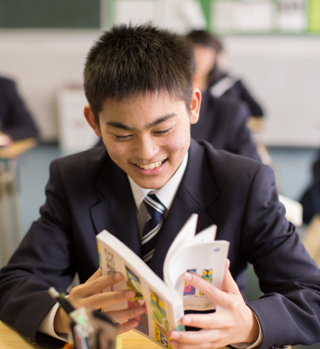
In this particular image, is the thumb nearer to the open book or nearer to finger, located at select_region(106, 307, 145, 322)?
the open book

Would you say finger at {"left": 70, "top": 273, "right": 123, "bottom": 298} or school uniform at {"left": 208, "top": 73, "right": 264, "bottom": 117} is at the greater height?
finger at {"left": 70, "top": 273, "right": 123, "bottom": 298}

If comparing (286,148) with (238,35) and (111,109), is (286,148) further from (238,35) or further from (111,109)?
(111,109)

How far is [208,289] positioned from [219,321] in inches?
2.5

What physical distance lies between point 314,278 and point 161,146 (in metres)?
0.47

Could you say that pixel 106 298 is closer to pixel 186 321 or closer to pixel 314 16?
pixel 186 321

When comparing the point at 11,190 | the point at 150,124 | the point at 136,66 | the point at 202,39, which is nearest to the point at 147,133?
the point at 150,124

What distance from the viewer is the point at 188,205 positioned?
1054 millimetres

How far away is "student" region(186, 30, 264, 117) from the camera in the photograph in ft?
10.5

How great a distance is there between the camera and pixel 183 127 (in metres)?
0.95

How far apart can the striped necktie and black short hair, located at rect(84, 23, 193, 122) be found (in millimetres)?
259

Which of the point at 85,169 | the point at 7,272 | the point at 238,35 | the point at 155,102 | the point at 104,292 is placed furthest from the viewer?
the point at 238,35

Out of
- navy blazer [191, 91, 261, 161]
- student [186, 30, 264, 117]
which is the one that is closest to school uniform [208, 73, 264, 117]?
student [186, 30, 264, 117]

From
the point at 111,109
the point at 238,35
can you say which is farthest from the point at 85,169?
the point at 238,35

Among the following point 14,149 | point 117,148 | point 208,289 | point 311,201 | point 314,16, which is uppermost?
point 314,16
